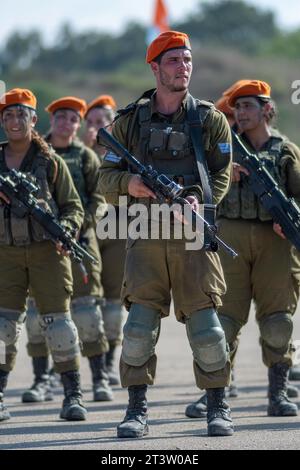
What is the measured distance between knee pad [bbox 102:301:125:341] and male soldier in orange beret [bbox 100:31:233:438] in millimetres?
3400

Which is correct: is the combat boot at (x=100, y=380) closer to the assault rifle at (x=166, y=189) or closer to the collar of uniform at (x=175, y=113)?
the assault rifle at (x=166, y=189)

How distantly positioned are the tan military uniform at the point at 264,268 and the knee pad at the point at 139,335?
1188mm

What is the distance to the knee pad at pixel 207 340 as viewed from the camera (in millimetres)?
8555

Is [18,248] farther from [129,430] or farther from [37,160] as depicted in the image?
[129,430]

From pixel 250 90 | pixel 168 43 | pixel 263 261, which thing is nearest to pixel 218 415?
pixel 263 261

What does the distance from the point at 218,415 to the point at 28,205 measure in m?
2.02

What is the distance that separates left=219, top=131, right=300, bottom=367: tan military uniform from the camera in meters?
9.74

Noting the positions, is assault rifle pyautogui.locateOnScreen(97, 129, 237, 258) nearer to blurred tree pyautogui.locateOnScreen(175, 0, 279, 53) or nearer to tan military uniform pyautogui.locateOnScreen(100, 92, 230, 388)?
tan military uniform pyautogui.locateOnScreen(100, 92, 230, 388)

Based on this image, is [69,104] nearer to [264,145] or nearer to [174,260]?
[264,145]

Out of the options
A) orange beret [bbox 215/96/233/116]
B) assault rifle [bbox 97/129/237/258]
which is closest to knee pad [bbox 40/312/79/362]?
assault rifle [bbox 97/129/237/258]

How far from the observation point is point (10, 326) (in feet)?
31.7

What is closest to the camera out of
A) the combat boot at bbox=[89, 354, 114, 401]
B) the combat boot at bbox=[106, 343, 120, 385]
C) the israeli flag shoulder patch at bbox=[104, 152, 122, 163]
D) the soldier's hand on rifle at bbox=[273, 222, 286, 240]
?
the israeli flag shoulder patch at bbox=[104, 152, 122, 163]

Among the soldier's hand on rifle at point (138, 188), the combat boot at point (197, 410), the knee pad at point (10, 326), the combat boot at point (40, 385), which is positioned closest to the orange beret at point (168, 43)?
the soldier's hand on rifle at point (138, 188)
